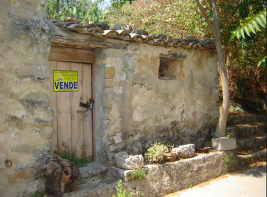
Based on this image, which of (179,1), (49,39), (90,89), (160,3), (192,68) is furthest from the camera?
(160,3)

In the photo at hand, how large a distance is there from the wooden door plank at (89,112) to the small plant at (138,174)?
0.89 metres

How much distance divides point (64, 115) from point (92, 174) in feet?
3.37

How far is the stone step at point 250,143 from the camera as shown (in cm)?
646

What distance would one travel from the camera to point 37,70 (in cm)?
351

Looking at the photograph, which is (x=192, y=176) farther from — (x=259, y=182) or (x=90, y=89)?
(x=90, y=89)

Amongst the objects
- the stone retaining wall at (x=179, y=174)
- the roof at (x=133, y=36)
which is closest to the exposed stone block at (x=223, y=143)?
the stone retaining wall at (x=179, y=174)

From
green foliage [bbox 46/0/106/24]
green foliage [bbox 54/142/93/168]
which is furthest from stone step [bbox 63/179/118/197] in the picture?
green foliage [bbox 46/0/106/24]

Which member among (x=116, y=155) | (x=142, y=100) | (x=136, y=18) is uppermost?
(x=136, y=18)

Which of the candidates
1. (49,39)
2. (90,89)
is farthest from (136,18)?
(49,39)

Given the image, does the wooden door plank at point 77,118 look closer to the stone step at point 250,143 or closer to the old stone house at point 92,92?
the old stone house at point 92,92

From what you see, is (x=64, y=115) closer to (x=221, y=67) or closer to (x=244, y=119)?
(x=221, y=67)

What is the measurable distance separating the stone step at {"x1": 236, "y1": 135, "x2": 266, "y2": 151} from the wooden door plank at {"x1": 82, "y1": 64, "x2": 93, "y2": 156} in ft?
12.6

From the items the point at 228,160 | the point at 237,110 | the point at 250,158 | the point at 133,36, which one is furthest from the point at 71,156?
the point at 237,110

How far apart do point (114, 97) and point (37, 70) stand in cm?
132
